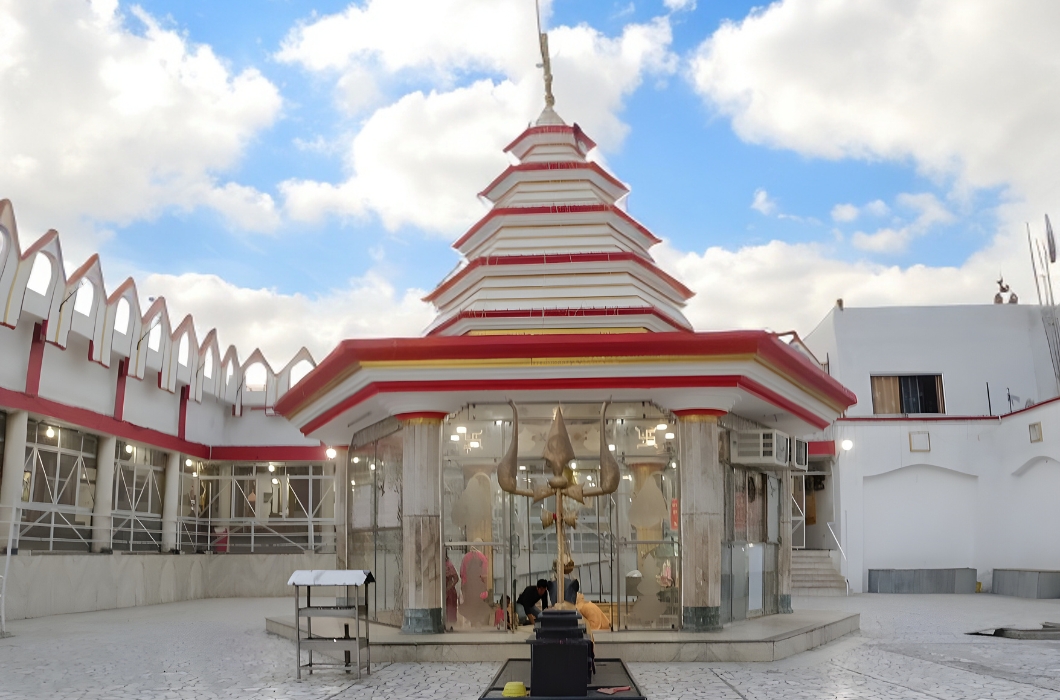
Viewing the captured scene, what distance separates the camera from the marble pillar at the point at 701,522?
39.1ft

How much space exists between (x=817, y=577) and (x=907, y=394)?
247 inches

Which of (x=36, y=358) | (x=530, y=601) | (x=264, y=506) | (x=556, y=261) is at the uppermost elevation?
(x=556, y=261)

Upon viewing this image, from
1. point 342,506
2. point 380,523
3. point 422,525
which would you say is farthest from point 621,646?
point 342,506

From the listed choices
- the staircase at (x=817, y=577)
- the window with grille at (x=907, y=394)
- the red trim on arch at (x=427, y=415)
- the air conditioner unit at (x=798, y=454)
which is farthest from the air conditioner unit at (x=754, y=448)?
the window with grille at (x=907, y=394)

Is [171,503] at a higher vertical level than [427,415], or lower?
lower

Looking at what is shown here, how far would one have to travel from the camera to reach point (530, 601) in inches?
464

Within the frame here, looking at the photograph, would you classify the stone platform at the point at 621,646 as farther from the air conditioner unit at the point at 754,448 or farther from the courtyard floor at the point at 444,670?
the air conditioner unit at the point at 754,448

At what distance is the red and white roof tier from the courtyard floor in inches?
187

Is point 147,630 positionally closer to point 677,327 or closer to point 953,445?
point 677,327

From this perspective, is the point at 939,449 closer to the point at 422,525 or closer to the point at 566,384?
the point at 566,384

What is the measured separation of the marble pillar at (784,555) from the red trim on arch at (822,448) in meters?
9.79

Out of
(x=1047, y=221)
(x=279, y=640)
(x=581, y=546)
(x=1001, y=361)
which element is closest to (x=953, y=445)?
(x=1001, y=361)

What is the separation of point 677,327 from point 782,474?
3.40 m

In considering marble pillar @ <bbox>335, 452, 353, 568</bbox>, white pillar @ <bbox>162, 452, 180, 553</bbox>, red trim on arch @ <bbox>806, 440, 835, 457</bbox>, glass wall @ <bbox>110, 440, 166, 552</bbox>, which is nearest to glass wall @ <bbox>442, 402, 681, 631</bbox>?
marble pillar @ <bbox>335, 452, 353, 568</bbox>
